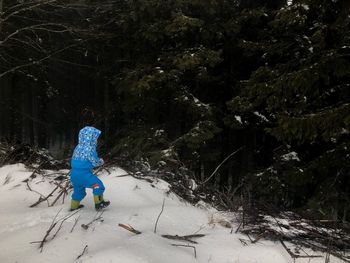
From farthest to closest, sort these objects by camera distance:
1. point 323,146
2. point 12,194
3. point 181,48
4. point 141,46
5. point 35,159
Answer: point 141,46 < point 181,48 < point 323,146 < point 35,159 < point 12,194

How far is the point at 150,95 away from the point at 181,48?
1.87 metres

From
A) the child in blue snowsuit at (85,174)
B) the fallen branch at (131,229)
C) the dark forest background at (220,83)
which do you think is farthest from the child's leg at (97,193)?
the dark forest background at (220,83)

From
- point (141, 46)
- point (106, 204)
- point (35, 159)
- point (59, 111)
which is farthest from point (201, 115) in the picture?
point (59, 111)

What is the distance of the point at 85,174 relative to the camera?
665 cm

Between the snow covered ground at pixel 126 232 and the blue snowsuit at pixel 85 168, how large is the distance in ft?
0.91

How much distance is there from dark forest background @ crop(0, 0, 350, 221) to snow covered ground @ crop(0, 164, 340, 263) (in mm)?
1250

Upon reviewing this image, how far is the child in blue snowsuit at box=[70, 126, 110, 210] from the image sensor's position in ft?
21.6

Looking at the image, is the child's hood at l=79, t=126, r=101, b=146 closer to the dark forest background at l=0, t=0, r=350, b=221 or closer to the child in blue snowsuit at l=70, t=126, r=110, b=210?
the child in blue snowsuit at l=70, t=126, r=110, b=210

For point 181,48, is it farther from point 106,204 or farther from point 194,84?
point 106,204

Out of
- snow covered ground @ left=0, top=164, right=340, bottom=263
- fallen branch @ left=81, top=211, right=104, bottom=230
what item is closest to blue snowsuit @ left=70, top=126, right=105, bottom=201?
snow covered ground @ left=0, top=164, right=340, bottom=263

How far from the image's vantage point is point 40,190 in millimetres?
7715

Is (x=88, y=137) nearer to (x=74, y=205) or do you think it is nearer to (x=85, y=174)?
(x=85, y=174)

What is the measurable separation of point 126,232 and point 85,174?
141 centimetres

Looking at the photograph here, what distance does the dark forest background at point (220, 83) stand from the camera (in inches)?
402
